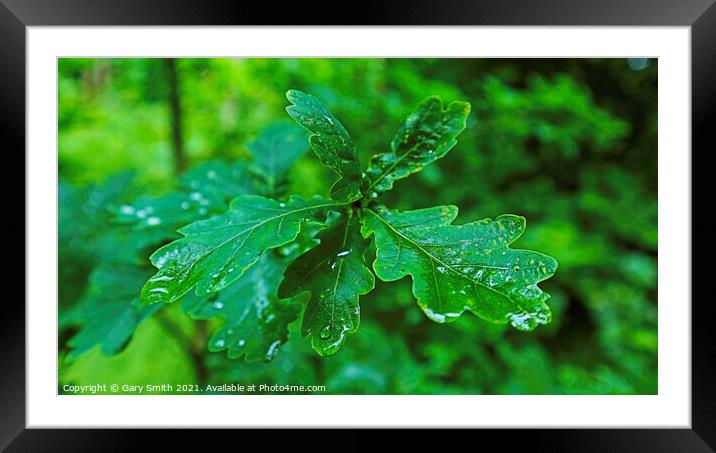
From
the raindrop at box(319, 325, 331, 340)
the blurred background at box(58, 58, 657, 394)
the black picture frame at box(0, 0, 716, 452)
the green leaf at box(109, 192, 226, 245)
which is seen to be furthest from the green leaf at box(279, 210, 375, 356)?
the blurred background at box(58, 58, 657, 394)

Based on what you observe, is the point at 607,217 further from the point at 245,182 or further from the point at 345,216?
the point at 345,216

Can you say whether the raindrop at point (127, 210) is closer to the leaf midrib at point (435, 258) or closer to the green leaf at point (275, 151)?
the green leaf at point (275, 151)

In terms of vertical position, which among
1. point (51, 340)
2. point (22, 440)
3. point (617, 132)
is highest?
point (617, 132)

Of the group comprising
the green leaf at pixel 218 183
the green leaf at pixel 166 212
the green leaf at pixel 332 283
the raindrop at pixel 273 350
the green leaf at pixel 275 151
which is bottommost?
the raindrop at pixel 273 350

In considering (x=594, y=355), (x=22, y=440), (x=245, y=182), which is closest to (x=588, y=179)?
(x=594, y=355)

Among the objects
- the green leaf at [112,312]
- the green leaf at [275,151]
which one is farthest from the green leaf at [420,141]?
the green leaf at [112,312]

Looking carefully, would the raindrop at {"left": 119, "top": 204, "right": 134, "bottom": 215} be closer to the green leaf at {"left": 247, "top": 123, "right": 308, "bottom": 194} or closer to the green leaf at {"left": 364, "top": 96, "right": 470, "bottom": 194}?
the green leaf at {"left": 247, "top": 123, "right": 308, "bottom": 194}

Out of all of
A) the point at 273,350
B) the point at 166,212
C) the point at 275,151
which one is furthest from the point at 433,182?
the point at 273,350
